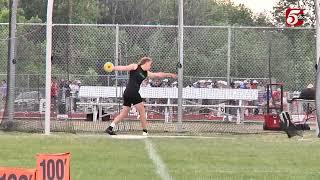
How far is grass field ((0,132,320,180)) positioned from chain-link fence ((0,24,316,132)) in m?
3.64

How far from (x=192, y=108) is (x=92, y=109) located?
3120 mm

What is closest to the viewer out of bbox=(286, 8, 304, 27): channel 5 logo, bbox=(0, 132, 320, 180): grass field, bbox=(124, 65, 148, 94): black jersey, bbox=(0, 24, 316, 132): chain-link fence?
bbox=(0, 132, 320, 180): grass field

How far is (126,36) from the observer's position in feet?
76.1

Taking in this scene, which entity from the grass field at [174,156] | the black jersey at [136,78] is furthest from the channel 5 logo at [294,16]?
the black jersey at [136,78]

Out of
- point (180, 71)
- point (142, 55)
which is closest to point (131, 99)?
point (180, 71)

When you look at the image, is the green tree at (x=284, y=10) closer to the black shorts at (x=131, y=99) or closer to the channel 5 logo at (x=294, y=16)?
the channel 5 logo at (x=294, y=16)

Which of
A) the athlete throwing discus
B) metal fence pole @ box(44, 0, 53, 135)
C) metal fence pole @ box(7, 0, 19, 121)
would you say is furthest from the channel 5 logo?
metal fence pole @ box(7, 0, 19, 121)

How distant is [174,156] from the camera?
13.2 metres

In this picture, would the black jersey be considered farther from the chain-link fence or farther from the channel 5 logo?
the channel 5 logo

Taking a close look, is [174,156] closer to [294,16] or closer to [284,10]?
[294,16]

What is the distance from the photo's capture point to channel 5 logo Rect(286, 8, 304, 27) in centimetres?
2112

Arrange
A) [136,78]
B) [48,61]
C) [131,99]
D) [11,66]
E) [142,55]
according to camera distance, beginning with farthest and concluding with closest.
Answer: [142,55], [11,66], [136,78], [131,99], [48,61]

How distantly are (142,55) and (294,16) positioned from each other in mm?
4350

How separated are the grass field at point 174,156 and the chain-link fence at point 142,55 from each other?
11.9ft
